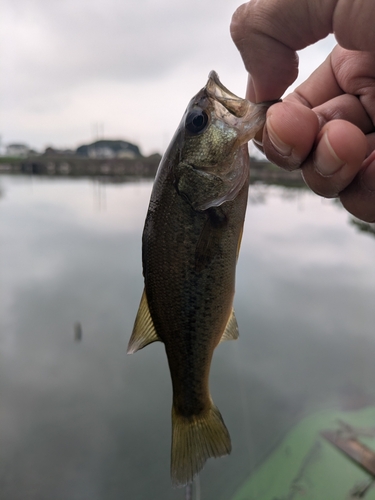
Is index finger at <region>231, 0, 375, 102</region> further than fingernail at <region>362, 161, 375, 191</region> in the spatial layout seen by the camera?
No

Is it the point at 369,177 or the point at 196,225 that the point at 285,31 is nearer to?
the point at 369,177

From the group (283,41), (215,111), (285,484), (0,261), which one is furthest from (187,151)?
(0,261)

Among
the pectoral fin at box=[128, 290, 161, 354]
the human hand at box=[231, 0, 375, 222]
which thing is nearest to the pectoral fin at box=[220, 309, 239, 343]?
the pectoral fin at box=[128, 290, 161, 354]

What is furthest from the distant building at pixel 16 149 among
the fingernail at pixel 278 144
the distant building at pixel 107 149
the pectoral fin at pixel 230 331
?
the fingernail at pixel 278 144

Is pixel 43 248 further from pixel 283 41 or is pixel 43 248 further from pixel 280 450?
pixel 283 41

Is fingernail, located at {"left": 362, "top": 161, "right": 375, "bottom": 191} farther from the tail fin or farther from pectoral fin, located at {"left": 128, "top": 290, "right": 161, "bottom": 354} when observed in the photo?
the tail fin

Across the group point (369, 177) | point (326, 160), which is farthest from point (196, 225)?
point (369, 177)
